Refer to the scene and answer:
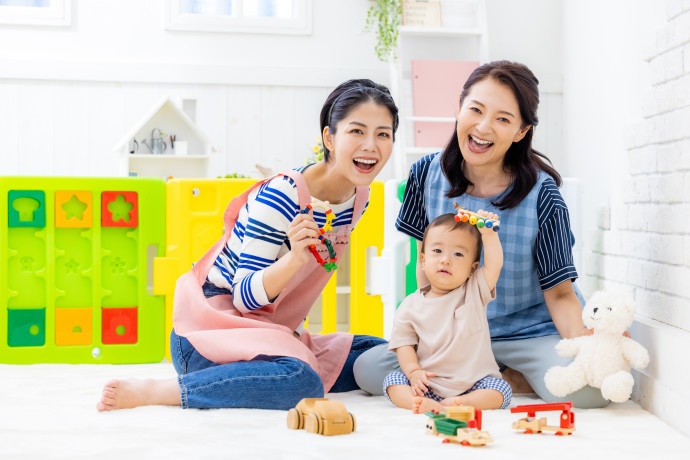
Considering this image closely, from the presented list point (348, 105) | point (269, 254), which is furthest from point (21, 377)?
point (348, 105)

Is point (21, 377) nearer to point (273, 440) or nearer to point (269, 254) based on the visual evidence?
point (269, 254)

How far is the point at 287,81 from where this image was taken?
10.3ft

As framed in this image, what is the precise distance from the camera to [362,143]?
4.96 feet

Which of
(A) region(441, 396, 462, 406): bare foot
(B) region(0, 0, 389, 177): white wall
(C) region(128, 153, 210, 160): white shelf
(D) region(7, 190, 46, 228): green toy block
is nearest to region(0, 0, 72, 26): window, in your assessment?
(B) region(0, 0, 389, 177): white wall

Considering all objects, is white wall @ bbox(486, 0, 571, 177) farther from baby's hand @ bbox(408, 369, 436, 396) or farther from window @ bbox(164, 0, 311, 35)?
baby's hand @ bbox(408, 369, 436, 396)

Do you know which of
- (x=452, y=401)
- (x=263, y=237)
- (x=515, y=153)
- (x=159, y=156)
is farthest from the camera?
(x=159, y=156)

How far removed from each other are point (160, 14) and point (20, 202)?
1.40 meters

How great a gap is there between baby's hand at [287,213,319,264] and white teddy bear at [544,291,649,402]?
517mm

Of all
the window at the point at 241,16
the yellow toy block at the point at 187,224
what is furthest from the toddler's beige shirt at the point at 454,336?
the window at the point at 241,16

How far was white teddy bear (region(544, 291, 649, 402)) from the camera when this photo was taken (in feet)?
4.60

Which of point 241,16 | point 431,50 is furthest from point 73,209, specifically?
point 431,50

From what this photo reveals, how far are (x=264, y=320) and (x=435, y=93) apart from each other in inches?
72.5

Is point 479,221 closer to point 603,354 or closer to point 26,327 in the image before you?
point 603,354

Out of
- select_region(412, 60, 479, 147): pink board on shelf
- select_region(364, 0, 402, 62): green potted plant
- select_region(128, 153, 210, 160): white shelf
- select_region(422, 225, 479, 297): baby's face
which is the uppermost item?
select_region(364, 0, 402, 62): green potted plant
